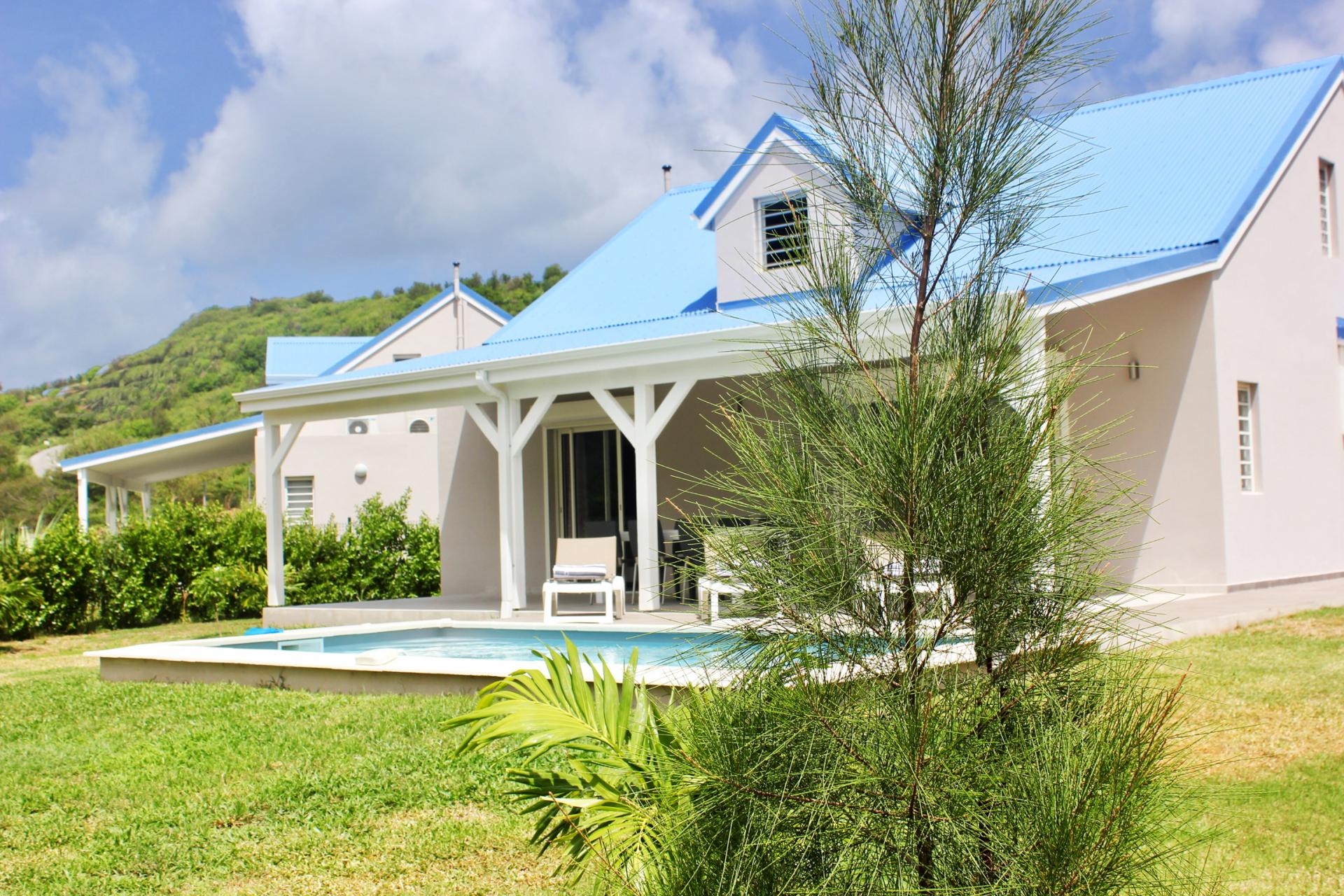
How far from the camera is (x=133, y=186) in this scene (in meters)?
142

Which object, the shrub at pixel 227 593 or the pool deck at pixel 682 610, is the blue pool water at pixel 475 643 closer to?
the pool deck at pixel 682 610

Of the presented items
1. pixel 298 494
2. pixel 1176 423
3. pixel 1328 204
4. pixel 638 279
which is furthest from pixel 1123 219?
pixel 298 494

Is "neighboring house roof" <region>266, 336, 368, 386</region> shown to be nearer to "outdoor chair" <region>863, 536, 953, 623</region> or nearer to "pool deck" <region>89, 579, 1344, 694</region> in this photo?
"pool deck" <region>89, 579, 1344, 694</region>

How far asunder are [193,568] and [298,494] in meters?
11.3

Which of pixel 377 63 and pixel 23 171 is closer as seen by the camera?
pixel 377 63

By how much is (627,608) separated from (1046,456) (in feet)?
37.9

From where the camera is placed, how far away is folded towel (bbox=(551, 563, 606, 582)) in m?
12.6

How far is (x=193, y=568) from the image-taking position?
16.3 m

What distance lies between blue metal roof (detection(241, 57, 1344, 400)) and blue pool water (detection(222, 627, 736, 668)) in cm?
306

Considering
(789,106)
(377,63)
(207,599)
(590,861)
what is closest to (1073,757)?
(789,106)

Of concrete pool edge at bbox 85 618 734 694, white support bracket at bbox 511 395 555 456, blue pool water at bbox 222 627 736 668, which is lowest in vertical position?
blue pool water at bbox 222 627 736 668

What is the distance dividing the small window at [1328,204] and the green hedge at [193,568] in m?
13.7

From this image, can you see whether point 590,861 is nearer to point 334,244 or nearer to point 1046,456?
point 1046,456

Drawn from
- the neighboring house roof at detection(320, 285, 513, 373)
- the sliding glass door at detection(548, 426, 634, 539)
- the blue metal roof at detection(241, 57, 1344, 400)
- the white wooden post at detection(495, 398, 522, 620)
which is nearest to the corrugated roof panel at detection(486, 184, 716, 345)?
the blue metal roof at detection(241, 57, 1344, 400)
